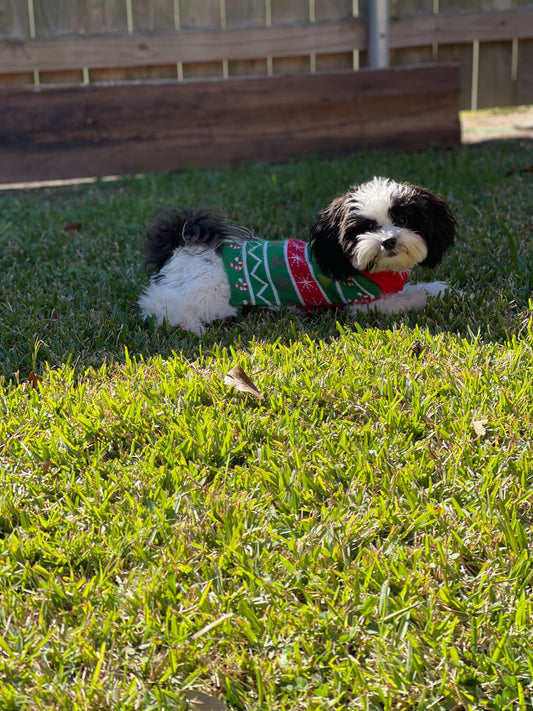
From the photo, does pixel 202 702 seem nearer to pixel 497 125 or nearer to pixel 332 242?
pixel 332 242

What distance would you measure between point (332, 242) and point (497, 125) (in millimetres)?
6945

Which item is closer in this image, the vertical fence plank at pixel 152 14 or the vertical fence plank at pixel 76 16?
the vertical fence plank at pixel 76 16

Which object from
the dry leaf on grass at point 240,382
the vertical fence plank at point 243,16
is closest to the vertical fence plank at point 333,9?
the vertical fence plank at point 243,16

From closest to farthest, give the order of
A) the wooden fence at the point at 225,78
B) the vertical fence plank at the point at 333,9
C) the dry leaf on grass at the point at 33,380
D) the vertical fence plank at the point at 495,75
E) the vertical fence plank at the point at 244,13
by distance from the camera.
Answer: the dry leaf on grass at the point at 33,380 → the wooden fence at the point at 225,78 → the vertical fence plank at the point at 244,13 → the vertical fence plank at the point at 333,9 → the vertical fence plank at the point at 495,75

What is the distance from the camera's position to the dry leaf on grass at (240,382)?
2.71 m

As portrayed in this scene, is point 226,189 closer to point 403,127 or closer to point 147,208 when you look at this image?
point 147,208

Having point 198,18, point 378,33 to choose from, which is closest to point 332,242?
point 378,33

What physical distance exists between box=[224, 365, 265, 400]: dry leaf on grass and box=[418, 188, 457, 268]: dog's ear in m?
1.11

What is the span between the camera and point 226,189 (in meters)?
A: 6.34

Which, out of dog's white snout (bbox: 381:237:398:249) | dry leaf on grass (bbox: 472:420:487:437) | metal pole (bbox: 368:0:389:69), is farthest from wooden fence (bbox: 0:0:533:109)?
dry leaf on grass (bbox: 472:420:487:437)

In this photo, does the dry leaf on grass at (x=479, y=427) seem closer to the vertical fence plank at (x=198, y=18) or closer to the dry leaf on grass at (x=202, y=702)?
the dry leaf on grass at (x=202, y=702)

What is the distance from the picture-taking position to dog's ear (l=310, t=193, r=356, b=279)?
3.32m

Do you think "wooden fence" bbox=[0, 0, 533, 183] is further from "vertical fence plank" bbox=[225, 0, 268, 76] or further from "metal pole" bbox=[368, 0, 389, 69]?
"metal pole" bbox=[368, 0, 389, 69]

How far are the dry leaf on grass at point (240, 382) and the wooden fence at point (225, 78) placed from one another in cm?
480
